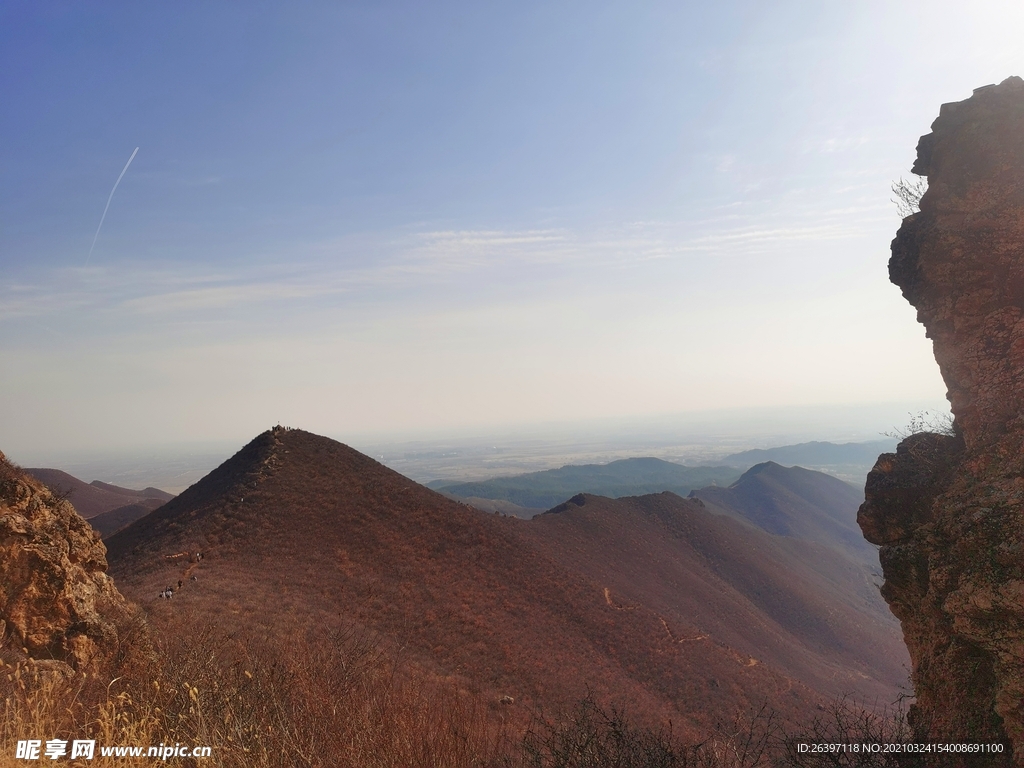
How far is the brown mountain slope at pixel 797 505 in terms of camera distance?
9369cm

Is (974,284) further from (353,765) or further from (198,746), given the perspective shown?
(198,746)

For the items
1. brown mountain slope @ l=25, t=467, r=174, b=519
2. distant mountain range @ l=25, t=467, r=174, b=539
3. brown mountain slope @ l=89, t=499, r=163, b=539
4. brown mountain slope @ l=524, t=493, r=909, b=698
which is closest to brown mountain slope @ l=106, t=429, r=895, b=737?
brown mountain slope @ l=524, t=493, r=909, b=698

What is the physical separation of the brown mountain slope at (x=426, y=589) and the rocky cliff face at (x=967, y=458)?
1382 centimetres

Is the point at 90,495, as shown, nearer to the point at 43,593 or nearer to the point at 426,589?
the point at 426,589

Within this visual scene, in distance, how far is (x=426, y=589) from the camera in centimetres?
2839

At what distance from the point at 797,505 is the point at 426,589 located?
98699mm

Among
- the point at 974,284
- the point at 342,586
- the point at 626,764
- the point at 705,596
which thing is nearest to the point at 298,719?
the point at 626,764

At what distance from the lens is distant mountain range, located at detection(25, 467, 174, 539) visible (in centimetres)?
5710

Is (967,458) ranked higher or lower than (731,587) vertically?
higher

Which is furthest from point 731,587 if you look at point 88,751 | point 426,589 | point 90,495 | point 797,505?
point 90,495

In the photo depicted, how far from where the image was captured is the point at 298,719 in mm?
5902

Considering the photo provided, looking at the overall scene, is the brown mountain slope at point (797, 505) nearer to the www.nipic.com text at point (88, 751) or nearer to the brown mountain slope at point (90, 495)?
the brown mountain slope at point (90, 495)

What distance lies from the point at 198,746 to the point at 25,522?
7240mm

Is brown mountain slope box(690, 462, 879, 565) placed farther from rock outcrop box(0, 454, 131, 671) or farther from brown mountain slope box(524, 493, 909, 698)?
rock outcrop box(0, 454, 131, 671)
